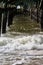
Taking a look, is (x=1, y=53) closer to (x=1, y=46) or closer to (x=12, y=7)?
(x=1, y=46)

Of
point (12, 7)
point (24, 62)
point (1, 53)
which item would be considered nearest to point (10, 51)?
point (1, 53)

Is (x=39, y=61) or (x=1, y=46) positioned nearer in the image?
(x=39, y=61)

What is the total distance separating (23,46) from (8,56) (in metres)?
1.52

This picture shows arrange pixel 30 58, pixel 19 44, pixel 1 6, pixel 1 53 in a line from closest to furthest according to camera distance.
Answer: pixel 30 58 < pixel 1 53 < pixel 19 44 < pixel 1 6

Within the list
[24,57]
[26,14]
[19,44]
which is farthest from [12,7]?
[26,14]

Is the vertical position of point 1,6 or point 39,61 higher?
point 1,6

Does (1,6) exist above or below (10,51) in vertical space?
above

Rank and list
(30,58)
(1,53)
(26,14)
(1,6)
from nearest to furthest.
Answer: (30,58)
(1,53)
(1,6)
(26,14)

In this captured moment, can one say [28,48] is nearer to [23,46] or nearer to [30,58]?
[23,46]

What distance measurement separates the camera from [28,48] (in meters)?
7.46

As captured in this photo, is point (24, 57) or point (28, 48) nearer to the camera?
point (24, 57)

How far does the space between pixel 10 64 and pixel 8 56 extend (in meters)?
0.92

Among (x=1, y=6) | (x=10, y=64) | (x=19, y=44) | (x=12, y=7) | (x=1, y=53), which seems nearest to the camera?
(x=10, y=64)

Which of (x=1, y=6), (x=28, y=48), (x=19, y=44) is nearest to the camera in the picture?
(x=28, y=48)
